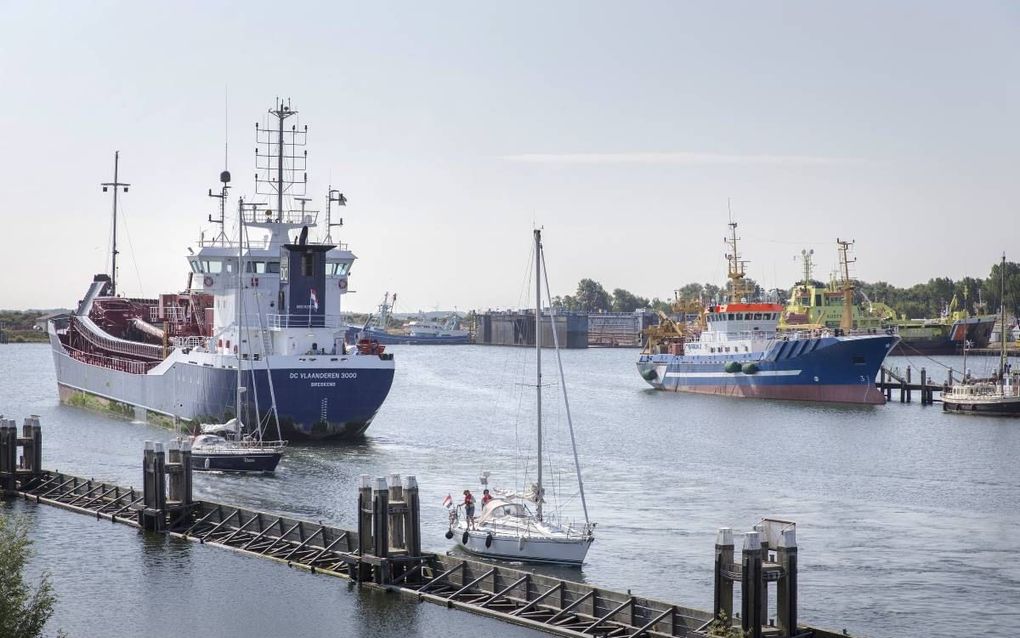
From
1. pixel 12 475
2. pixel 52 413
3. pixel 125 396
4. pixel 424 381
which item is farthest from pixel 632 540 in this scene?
pixel 424 381

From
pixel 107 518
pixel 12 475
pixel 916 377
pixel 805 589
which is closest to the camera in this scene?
pixel 805 589

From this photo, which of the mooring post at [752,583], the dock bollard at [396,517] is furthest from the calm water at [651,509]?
the mooring post at [752,583]

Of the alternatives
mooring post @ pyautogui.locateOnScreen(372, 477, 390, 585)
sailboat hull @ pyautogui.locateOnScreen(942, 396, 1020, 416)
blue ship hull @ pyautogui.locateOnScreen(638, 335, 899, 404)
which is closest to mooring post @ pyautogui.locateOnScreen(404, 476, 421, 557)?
mooring post @ pyautogui.locateOnScreen(372, 477, 390, 585)

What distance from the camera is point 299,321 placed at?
63.3m

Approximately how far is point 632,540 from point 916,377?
105 m

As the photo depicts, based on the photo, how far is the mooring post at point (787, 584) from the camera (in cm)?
2659

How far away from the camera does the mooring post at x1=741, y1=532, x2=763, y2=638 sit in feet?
86.0

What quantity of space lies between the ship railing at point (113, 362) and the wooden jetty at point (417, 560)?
3213 cm

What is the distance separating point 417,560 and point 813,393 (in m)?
67.5

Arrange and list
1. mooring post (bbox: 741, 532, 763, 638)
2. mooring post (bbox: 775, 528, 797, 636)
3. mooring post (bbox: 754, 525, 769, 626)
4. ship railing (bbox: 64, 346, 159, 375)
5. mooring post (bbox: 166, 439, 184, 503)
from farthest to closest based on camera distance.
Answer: ship railing (bbox: 64, 346, 159, 375)
mooring post (bbox: 166, 439, 184, 503)
mooring post (bbox: 775, 528, 797, 636)
mooring post (bbox: 754, 525, 769, 626)
mooring post (bbox: 741, 532, 763, 638)

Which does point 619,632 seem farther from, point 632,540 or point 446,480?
point 446,480

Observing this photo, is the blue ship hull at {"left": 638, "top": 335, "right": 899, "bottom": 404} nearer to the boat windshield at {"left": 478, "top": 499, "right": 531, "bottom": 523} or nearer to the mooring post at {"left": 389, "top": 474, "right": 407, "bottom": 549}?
the boat windshield at {"left": 478, "top": 499, "right": 531, "bottom": 523}

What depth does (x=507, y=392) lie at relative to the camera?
112 meters

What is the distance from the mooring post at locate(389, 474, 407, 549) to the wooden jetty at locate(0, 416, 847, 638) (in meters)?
0.03
